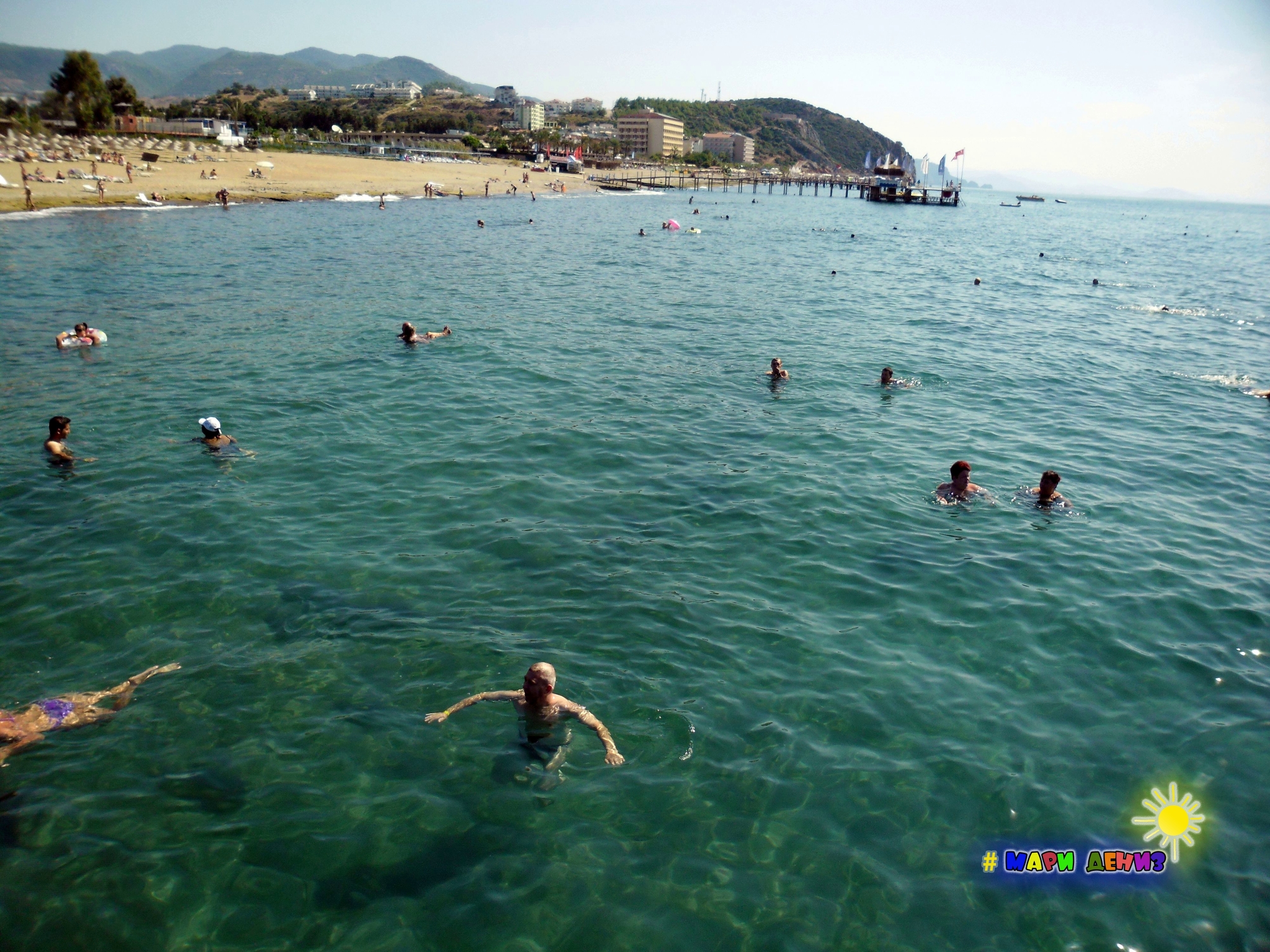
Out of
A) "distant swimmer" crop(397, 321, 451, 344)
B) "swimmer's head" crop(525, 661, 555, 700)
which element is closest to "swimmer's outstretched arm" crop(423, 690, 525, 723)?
"swimmer's head" crop(525, 661, 555, 700)

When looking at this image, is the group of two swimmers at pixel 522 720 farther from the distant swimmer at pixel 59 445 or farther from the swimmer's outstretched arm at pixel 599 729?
the distant swimmer at pixel 59 445

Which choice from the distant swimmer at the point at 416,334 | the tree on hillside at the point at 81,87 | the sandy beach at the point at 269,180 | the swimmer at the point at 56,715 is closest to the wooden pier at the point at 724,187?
the sandy beach at the point at 269,180

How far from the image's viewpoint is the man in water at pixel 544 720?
799cm

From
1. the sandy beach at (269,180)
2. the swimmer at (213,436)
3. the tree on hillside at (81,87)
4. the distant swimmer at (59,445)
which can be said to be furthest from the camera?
the tree on hillside at (81,87)

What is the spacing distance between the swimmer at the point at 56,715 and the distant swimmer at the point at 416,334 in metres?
17.1

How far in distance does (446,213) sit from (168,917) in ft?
238

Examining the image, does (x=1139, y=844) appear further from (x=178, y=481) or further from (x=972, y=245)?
(x=972, y=245)

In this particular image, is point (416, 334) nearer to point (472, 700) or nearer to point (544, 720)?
point (472, 700)

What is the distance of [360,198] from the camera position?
74375 millimetres

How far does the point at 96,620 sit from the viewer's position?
10031 millimetres

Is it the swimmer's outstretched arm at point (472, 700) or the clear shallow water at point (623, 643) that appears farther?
the swimmer's outstretched arm at point (472, 700)

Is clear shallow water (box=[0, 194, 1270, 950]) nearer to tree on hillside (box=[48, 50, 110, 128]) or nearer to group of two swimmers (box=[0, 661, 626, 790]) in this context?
group of two swimmers (box=[0, 661, 626, 790])

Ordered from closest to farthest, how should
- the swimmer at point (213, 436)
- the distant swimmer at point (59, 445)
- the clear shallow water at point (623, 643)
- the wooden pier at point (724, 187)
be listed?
the clear shallow water at point (623, 643), the distant swimmer at point (59, 445), the swimmer at point (213, 436), the wooden pier at point (724, 187)

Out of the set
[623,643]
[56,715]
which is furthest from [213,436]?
[623,643]
